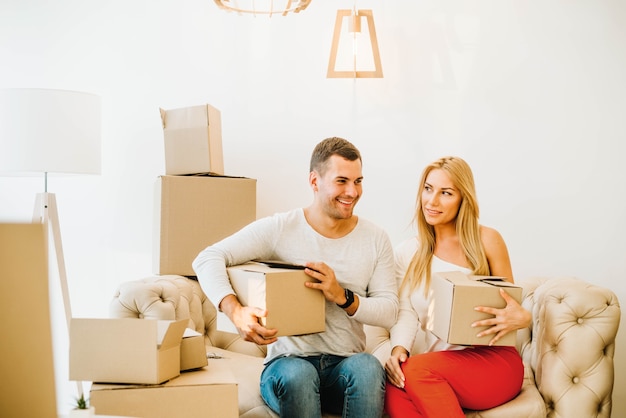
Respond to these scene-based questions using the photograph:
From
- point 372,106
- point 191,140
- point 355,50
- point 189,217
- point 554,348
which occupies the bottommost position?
point 554,348

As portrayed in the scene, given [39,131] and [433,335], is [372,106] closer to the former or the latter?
[433,335]

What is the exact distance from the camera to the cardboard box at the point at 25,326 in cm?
82

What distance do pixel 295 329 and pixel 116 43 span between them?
6.09 feet

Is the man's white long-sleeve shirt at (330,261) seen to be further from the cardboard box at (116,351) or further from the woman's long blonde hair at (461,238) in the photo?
the cardboard box at (116,351)

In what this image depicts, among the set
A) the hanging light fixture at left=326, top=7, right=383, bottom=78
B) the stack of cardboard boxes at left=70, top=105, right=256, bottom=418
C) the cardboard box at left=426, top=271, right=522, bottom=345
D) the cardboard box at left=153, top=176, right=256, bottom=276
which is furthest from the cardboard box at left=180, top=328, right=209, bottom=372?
the hanging light fixture at left=326, top=7, right=383, bottom=78

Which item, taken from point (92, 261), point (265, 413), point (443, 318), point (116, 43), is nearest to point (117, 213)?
point (92, 261)

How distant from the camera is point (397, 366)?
86.4 inches

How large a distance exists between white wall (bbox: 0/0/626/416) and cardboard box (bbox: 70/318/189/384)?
4.89 feet

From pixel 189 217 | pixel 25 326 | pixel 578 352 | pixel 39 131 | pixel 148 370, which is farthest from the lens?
pixel 189 217

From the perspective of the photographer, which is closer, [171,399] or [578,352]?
[171,399]

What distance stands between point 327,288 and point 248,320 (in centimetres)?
25

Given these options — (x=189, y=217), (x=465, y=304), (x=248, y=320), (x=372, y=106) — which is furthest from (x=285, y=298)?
(x=372, y=106)

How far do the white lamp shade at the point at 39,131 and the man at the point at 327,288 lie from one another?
2.65 feet

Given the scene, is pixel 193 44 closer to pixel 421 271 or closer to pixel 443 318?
pixel 421 271
